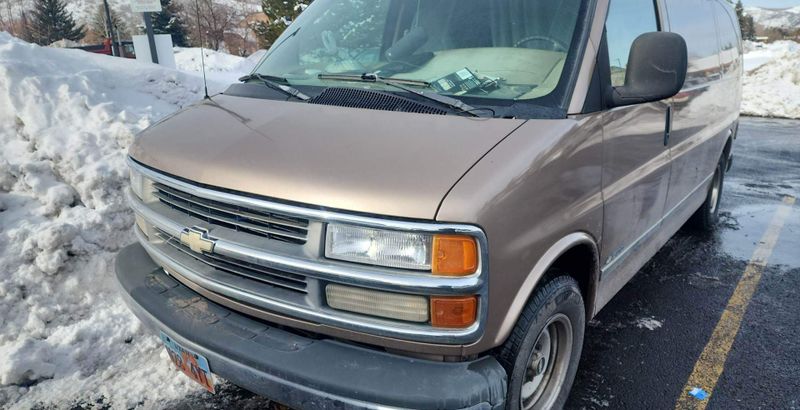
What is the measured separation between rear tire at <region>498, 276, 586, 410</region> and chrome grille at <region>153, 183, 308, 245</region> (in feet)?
3.03

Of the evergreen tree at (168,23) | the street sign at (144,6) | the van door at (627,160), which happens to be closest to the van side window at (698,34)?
the van door at (627,160)

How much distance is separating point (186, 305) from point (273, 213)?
0.74 m

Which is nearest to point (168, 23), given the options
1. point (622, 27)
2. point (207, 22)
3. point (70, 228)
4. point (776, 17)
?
point (207, 22)

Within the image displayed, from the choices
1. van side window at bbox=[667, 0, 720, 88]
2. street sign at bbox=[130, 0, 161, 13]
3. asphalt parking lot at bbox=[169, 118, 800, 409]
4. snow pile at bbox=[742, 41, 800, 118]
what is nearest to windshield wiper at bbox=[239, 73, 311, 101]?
asphalt parking lot at bbox=[169, 118, 800, 409]

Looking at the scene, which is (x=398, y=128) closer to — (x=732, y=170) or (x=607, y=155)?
(x=607, y=155)

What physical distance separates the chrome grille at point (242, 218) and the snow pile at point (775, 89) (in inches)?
685

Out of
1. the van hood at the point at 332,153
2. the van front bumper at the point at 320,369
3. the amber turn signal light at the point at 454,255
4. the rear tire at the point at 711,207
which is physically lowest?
the rear tire at the point at 711,207

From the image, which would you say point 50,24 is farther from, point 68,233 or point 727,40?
point 727,40

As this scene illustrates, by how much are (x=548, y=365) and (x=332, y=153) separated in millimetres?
1487

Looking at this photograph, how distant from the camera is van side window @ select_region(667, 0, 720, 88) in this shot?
3.71m

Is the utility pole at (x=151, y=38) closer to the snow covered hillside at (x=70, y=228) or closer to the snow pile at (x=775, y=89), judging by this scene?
the snow covered hillside at (x=70, y=228)

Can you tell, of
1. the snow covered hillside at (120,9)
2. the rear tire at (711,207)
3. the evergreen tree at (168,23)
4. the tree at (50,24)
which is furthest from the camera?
the tree at (50,24)


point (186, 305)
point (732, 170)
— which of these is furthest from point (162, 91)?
point (732, 170)

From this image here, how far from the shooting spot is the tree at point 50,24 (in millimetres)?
47781
